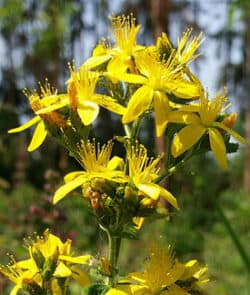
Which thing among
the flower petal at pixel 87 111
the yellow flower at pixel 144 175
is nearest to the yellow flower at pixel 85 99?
the flower petal at pixel 87 111

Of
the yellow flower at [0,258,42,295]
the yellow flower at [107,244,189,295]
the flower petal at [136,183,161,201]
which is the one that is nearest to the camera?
the flower petal at [136,183,161,201]

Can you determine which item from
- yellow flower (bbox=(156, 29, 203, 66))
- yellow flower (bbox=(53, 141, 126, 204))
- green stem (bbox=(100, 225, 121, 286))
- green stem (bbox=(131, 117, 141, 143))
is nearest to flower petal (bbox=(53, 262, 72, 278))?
green stem (bbox=(100, 225, 121, 286))

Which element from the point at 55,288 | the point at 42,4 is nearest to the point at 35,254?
the point at 55,288

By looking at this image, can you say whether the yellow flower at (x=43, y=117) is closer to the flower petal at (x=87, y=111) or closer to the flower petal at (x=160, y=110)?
the flower petal at (x=87, y=111)

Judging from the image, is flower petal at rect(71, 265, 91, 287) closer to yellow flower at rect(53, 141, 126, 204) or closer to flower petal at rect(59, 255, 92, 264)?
flower petal at rect(59, 255, 92, 264)

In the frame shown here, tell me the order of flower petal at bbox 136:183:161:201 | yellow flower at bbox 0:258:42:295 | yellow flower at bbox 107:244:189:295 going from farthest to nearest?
yellow flower at bbox 0:258:42:295 < yellow flower at bbox 107:244:189:295 < flower petal at bbox 136:183:161:201

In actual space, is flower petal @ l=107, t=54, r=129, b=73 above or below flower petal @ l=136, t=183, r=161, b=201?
above
